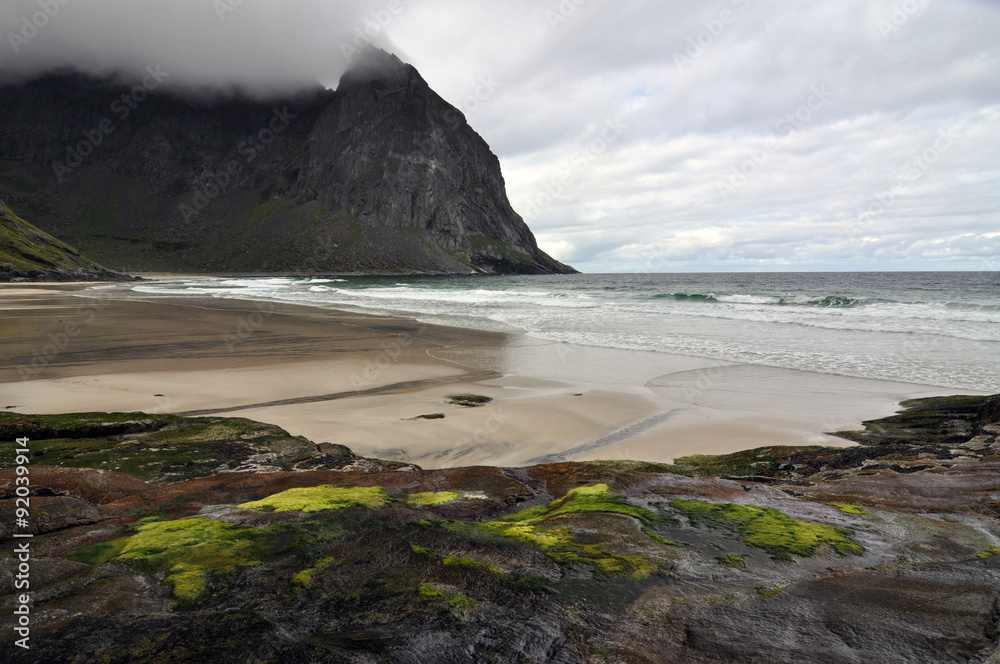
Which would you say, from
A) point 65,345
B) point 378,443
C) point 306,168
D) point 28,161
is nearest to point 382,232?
point 306,168

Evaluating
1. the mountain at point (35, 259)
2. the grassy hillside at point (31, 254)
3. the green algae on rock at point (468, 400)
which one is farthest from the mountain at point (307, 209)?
the green algae on rock at point (468, 400)

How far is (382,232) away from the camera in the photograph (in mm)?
172250

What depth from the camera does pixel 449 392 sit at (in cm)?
1191

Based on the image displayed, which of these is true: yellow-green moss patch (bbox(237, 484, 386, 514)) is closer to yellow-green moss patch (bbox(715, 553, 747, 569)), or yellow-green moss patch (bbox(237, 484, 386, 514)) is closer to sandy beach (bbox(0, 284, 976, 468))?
sandy beach (bbox(0, 284, 976, 468))

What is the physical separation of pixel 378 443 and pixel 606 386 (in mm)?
6625

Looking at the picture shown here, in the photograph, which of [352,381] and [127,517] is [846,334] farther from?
[127,517]

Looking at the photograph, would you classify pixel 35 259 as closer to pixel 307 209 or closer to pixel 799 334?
pixel 799 334

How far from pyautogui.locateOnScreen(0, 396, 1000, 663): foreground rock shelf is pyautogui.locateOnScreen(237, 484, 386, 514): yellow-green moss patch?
0.03 meters

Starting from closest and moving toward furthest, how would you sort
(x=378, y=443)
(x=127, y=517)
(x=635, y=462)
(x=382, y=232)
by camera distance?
(x=127, y=517) → (x=635, y=462) → (x=378, y=443) → (x=382, y=232)

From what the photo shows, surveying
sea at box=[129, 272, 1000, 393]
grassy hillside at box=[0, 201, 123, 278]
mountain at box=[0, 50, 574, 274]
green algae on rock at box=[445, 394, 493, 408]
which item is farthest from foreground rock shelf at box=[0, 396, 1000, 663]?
mountain at box=[0, 50, 574, 274]

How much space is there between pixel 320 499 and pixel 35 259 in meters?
102

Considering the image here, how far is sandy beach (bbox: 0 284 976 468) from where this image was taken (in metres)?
8.66

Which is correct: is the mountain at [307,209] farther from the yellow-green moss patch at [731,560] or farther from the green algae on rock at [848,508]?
the yellow-green moss patch at [731,560]

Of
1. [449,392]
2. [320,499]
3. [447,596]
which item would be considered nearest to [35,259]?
[449,392]
